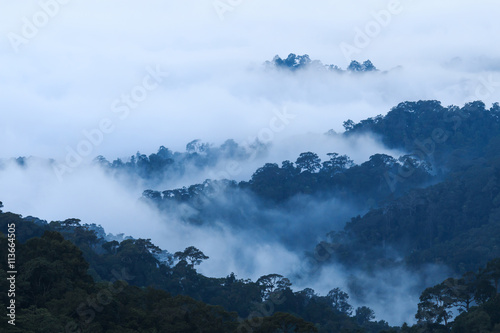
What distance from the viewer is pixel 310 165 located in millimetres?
76375

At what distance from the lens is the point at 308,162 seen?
76.2 meters

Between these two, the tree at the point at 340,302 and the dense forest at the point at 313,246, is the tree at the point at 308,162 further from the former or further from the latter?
the tree at the point at 340,302

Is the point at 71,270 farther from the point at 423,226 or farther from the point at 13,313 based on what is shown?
the point at 423,226

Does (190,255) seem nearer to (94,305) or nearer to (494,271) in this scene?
(494,271)

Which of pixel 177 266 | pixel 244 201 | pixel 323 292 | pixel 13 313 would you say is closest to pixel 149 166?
pixel 244 201

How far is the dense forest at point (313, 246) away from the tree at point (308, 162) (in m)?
0.16

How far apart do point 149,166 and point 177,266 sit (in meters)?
45.0

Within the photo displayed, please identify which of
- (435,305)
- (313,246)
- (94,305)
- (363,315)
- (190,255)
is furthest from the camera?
(313,246)

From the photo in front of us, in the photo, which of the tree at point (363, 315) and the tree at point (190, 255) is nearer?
the tree at point (363, 315)

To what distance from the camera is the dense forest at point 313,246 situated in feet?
93.5

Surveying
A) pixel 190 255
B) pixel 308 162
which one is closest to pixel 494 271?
pixel 190 255

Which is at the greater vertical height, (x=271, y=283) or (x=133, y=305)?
(x=271, y=283)

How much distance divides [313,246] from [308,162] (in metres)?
9.82

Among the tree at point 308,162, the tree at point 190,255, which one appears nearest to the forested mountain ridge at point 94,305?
the tree at point 190,255
